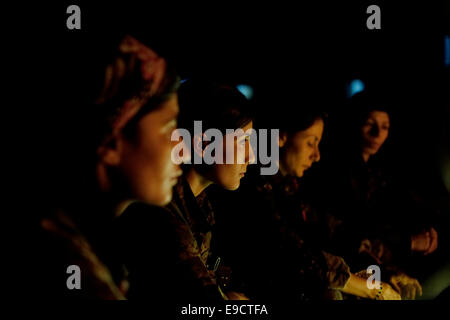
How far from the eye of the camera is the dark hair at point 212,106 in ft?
6.51

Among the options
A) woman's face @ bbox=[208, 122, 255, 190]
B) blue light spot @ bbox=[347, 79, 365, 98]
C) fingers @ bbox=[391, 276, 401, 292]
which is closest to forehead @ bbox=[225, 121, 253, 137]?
woman's face @ bbox=[208, 122, 255, 190]

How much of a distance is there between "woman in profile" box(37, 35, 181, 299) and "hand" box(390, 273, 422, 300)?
1857mm

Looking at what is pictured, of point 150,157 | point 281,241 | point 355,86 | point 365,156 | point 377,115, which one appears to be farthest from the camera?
point 355,86

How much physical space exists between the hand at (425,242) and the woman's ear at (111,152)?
2.51 metres

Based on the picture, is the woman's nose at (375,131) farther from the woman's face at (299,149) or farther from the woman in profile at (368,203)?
the woman's face at (299,149)

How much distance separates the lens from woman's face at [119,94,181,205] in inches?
57.1

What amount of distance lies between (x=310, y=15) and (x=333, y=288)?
2227mm

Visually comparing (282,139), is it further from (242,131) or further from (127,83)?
(127,83)

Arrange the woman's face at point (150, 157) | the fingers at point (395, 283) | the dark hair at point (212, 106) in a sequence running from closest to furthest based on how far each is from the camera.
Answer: the woman's face at point (150, 157), the dark hair at point (212, 106), the fingers at point (395, 283)

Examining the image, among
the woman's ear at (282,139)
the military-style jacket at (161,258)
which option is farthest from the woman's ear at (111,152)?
the woman's ear at (282,139)

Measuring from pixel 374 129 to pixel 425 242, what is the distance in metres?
0.87

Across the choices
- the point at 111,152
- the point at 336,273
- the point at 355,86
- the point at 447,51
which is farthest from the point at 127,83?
the point at 447,51

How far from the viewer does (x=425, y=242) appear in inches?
127

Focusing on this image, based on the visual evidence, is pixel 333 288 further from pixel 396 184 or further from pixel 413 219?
pixel 396 184
